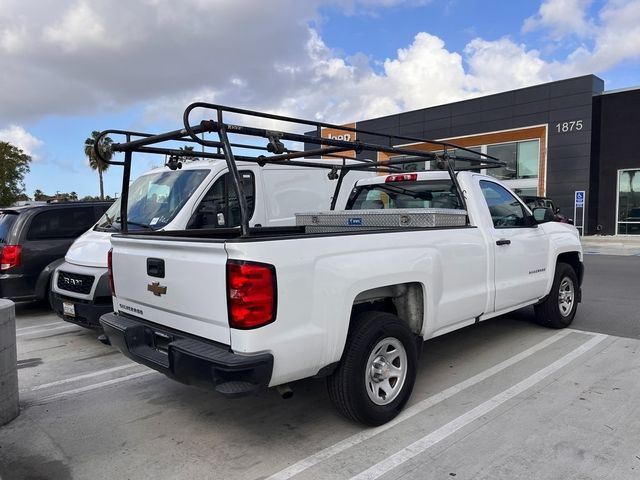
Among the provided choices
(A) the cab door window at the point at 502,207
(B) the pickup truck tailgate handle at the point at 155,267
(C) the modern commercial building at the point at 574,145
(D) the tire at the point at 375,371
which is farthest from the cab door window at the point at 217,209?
(C) the modern commercial building at the point at 574,145

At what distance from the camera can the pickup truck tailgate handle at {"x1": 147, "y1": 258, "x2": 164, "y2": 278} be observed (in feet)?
11.4

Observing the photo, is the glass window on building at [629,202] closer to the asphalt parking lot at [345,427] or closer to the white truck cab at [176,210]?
the white truck cab at [176,210]

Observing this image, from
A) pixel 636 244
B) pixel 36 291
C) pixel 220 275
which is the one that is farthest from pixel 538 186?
pixel 220 275

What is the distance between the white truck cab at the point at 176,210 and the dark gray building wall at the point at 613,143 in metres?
19.9

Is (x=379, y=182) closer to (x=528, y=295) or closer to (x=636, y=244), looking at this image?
(x=528, y=295)

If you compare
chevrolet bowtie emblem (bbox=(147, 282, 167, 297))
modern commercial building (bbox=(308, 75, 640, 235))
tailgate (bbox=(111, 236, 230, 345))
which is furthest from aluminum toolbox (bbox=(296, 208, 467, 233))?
modern commercial building (bbox=(308, 75, 640, 235))

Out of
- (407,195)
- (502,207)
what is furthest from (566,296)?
(407,195)

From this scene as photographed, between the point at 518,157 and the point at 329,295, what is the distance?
25.4 metres

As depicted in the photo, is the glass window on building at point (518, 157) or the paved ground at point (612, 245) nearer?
the paved ground at point (612, 245)

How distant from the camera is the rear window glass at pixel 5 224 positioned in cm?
784

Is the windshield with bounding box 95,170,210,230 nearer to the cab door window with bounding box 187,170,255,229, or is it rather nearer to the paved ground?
the cab door window with bounding box 187,170,255,229

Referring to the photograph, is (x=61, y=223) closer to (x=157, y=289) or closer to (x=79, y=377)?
(x=79, y=377)

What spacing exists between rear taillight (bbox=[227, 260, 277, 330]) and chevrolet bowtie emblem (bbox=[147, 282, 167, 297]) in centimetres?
77

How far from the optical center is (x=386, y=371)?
3.71 metres
